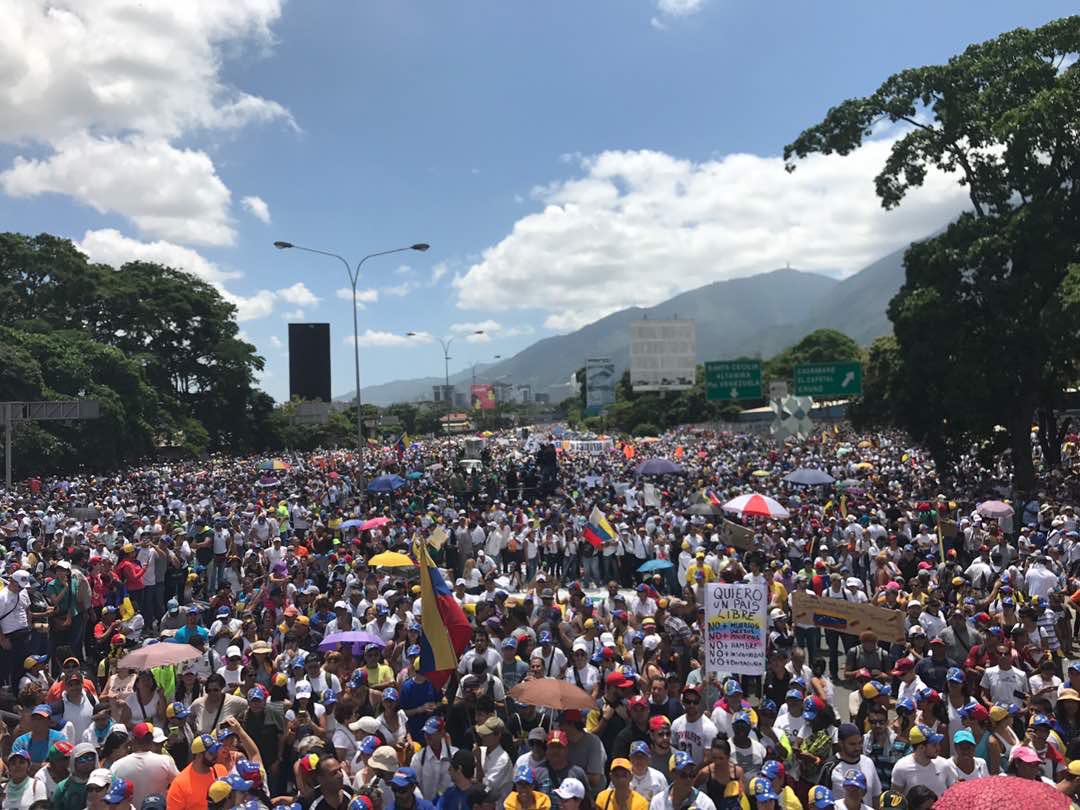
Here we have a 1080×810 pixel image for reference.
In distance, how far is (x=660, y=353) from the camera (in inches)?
2283

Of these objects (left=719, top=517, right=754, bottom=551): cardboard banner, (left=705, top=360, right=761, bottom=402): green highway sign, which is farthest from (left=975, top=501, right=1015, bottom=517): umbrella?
(left=705, top=360, right=761, bottom=402): green highway sign

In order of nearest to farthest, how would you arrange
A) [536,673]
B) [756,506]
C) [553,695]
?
[553,695] < [536,673] < [756,506]

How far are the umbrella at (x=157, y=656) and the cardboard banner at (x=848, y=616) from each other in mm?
6770

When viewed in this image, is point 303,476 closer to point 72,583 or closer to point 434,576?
point 72,583

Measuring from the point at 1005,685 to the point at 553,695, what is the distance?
4016 millimetres

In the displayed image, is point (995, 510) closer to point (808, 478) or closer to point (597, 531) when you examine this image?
point (808, 478)

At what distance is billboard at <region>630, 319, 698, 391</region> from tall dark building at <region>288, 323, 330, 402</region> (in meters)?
28.3

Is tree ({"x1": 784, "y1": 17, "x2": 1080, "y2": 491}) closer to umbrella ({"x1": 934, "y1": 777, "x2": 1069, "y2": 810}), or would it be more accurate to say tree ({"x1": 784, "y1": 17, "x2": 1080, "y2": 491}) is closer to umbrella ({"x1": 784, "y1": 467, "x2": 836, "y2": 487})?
umbrella ({"x1": 784, "y1": 467, "x2": 836, "y2": 487})

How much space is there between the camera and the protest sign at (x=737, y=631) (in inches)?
309

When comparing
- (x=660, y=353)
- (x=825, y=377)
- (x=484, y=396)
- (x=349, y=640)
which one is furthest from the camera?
(x=484, y=396)

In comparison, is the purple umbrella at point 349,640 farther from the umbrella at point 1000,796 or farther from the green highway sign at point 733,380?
the green highway sign at point 733,380

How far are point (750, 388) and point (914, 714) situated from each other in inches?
1413

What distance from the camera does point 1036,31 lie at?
883 inches

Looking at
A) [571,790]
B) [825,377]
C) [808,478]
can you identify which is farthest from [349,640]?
[825,377]
